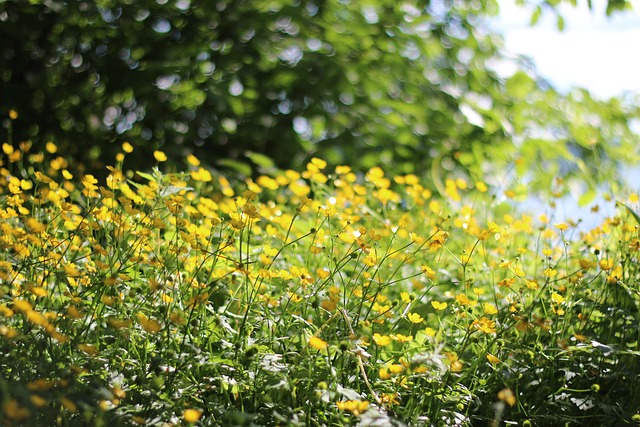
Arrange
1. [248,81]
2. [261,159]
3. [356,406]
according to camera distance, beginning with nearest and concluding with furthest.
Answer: [356,406]
[261,159]
[248,81]

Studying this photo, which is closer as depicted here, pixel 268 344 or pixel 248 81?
pixel 268 344

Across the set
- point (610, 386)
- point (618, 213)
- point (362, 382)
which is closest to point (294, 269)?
point (362, 382)

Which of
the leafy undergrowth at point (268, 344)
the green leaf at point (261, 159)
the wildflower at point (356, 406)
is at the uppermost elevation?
the wildflower at point (356, 406)

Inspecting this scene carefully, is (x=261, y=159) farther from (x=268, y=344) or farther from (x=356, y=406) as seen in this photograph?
(x=356, y=406)

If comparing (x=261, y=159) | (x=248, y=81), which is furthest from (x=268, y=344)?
(x=248, y=81)

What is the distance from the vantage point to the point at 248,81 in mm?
4281

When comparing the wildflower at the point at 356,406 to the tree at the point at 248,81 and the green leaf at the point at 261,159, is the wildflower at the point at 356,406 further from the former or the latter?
the tree at the point at 248,81

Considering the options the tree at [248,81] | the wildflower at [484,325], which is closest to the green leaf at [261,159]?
the tree at [248,81]

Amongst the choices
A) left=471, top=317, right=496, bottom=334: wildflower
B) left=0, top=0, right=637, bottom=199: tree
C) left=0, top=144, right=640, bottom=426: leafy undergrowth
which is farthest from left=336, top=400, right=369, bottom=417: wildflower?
left=0, top=0, right=637, bottom=199: tree

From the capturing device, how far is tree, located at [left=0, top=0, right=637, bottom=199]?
421 cm

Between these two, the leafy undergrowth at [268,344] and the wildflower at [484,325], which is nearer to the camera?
the leafy undergrowth at [268,344]

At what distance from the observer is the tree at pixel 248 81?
4215mm

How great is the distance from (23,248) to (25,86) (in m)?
2.67

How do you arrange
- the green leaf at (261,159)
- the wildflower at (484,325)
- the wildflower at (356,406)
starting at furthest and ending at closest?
the green leaf at (261,159) → the wildflower at (484,325) → the wildflower at (356,406)
